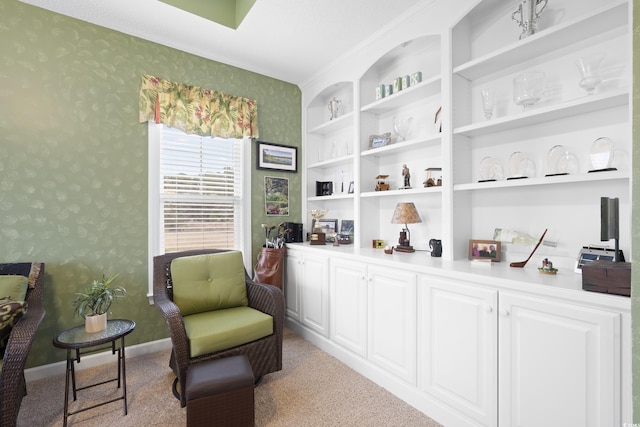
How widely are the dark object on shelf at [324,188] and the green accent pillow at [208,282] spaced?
1.36 m

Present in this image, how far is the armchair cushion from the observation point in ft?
6.56

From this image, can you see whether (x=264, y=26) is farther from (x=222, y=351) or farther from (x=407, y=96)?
(x=222, y=351)

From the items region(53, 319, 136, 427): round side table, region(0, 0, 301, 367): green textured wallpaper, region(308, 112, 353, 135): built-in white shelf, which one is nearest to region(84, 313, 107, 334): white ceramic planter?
region(53, 319, 136, 427): round side table

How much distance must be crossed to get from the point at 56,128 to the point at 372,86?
2755 millimetres

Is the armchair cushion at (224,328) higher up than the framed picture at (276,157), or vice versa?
the framed picture at (276,157)

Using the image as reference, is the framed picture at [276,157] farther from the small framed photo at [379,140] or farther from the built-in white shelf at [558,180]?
the built-in white shelf at [558,180]

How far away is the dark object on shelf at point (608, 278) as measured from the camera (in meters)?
1.25

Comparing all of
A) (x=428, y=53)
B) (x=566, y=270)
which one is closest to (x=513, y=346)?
(x=566, y=270)

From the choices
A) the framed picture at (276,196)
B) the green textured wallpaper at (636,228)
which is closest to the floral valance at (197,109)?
the framed picture at (276,196)

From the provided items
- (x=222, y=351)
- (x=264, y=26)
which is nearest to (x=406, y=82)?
(x=264, y=26)

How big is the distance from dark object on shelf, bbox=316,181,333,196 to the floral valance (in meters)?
0.92

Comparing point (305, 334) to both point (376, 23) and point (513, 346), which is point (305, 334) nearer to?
point (513, 346)

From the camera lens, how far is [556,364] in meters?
1.42

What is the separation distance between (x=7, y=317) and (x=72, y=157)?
1.35 metres
